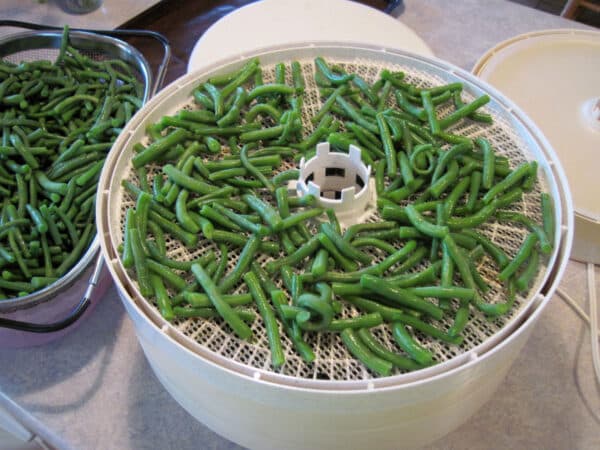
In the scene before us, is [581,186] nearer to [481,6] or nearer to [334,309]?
[334,309]

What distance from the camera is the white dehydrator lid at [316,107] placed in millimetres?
695

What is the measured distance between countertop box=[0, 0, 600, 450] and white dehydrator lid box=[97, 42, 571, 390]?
34 cm

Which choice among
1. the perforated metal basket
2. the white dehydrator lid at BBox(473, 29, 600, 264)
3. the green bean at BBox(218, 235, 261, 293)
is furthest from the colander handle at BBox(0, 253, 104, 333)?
the white dehydrator lid at BBox(473, 29, 600, 264)

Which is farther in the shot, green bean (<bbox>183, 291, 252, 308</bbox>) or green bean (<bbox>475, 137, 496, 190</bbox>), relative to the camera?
green bean (<bbox>475, 137, 496, 190</bbox>)

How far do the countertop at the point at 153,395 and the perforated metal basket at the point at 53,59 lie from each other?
0.28ft

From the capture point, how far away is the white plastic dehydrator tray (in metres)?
0.65

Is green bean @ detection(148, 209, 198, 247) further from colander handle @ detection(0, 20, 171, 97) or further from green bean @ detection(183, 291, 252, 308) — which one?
colander handle @ detection(0, 20, 171, 97)

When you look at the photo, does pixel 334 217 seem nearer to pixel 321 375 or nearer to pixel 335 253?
pixel 335 253

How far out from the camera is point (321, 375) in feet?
2.32

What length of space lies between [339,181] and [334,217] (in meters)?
0.12

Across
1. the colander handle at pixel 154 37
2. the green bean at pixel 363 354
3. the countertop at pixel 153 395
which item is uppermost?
the green bean at pixel 363 354

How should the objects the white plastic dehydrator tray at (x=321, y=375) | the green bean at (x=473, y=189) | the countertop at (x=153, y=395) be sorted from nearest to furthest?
1. the white plastic dehydrator tray at (x=321, y=375)
2. the green bean at (x=473, y=189)
3. the countertop at (x=153, y=395)

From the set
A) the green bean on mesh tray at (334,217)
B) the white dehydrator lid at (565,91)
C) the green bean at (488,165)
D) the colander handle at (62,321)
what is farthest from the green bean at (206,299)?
the white dehydrator lid at (565,91)

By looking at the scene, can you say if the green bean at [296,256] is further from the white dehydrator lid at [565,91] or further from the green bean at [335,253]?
the white dehydrator lid at [565,91]
